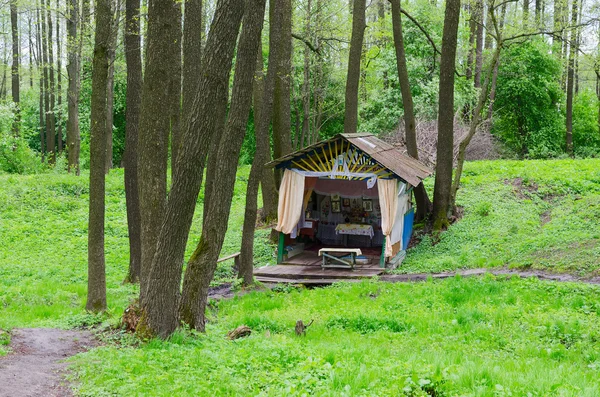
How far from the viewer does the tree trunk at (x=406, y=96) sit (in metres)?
19.7

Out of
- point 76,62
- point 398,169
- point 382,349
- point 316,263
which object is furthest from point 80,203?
point 382,349

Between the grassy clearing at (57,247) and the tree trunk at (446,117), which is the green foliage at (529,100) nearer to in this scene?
the grassy clearing at (57,247)

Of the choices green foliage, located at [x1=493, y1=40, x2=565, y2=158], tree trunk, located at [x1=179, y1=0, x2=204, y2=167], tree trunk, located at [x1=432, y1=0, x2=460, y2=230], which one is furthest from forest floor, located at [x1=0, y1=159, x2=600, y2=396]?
green foliage, located at [x1=493, y1=40, x2=565, y2=158]

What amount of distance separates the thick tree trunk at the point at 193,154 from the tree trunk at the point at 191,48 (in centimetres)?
422

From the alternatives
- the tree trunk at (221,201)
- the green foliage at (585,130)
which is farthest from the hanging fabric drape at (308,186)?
the green foliage at (585,130)

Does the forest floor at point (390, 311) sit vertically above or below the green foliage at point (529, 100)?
below

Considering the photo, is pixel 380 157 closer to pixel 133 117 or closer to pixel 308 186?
pixel 308 186

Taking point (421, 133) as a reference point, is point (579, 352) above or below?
below

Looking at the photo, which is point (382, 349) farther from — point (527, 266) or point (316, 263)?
point (316, 263)

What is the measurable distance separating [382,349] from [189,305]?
2.78 m

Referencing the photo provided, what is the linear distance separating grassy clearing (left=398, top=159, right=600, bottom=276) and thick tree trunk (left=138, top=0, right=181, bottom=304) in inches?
333

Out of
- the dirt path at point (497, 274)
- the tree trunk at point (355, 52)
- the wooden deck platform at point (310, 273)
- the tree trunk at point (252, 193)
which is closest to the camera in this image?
the dirt path at point (497, 274)

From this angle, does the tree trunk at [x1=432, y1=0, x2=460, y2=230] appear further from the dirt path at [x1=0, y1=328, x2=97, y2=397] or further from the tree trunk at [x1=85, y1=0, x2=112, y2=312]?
the dirt path at [x1=0, y1=328, x2=97, y2=397]

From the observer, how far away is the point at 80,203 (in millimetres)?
24438
